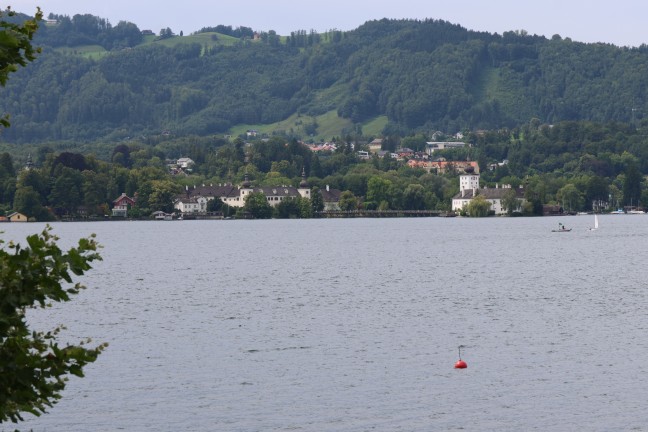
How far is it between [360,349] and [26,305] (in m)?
31.9

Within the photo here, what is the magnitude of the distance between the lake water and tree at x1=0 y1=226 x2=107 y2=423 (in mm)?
17742

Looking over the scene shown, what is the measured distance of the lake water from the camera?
34.1 m

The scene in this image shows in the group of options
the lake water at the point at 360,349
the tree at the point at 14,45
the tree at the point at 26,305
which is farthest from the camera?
the lake water at the point at 360,349

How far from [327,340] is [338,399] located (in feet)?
41.7

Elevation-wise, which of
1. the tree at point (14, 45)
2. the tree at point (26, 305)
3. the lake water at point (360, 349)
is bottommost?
the lake water at point (360, 349)

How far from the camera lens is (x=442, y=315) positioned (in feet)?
190

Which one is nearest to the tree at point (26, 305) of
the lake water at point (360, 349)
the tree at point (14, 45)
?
the tree at point (14, 45)

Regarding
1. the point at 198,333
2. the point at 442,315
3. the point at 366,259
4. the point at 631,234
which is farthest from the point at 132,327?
the point at 631,234

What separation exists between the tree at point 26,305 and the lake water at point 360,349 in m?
17.7

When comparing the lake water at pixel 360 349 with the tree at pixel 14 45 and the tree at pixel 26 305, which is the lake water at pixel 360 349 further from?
the tree at pixel 14 45

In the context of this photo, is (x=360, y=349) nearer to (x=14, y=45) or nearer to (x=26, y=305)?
(x=26, y=305)

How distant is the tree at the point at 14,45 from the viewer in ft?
46.5

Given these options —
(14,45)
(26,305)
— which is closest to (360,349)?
(26,305)

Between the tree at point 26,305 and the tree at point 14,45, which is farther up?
the tree at point 14,45
